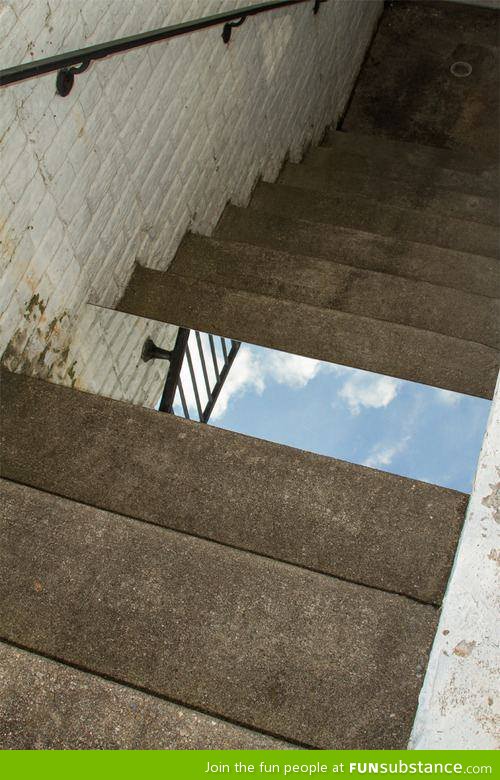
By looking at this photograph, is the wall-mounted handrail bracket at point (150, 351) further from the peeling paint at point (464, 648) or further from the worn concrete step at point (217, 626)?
the peeling paint at point (464, 648)

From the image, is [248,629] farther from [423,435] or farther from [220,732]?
[423,435]

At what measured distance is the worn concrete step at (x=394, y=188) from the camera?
4.21 m

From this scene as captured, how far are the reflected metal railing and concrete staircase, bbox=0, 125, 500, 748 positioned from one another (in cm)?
9

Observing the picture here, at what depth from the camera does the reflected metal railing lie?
2.55 m

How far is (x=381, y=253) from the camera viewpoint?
11.1 feet

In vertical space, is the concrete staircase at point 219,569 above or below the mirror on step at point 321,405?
below

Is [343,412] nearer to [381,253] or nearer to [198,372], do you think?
[198,372]

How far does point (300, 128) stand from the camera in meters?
5.12

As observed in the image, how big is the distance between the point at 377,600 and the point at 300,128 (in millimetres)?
4111

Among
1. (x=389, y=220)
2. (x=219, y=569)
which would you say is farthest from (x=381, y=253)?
(x=219, y=569)

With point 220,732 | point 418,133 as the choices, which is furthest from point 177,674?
point 418,133
